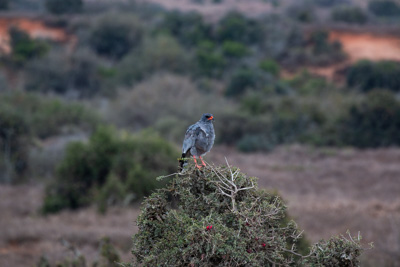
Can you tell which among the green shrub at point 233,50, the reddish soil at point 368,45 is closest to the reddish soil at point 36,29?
the green shrub at point 233,50

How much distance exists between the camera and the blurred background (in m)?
17.9

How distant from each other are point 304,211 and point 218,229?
1476cm

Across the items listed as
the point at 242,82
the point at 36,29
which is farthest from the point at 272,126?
the point at 36,29

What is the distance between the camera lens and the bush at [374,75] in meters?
42.7

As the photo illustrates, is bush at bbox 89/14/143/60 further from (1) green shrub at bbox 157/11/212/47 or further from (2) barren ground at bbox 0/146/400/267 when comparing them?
(2) barren ground at bbox 0/146/400/267

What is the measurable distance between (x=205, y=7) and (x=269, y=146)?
42.4m

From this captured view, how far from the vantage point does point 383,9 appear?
67.4 m

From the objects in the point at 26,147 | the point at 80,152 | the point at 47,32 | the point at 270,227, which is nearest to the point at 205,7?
the point at 47,32

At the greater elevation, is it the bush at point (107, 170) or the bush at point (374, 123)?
the bush at point (374, 123)

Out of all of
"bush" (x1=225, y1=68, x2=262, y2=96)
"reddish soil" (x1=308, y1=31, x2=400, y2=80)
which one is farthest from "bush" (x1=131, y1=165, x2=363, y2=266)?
"reddish soil" (x1=308, y1=31, x2=400, y2=80)

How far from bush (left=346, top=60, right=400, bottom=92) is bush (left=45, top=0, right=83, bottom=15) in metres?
32.7

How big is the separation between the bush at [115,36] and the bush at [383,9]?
101 feet

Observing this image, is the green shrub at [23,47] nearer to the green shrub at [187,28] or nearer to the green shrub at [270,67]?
the green shrub at [187,28]

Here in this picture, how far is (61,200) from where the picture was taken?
789 inches
